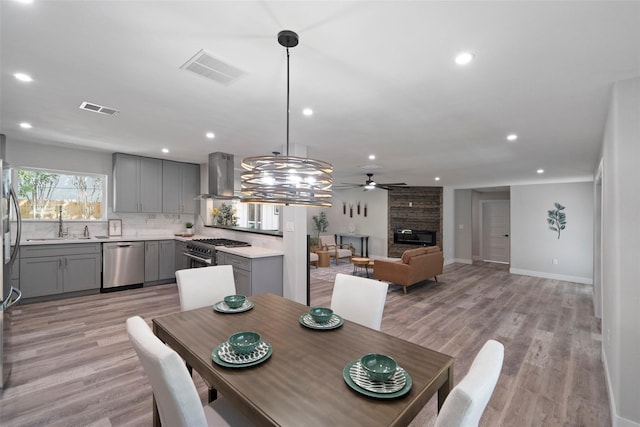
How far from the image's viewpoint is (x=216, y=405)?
146 cm

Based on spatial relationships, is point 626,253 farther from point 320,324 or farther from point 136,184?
point 136,184

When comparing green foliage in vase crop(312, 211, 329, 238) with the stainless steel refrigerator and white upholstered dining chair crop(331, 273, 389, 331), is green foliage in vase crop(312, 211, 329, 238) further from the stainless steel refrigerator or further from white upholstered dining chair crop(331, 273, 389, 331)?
the stainless steel refrigerator

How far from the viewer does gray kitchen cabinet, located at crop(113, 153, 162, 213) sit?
5145 millimetres

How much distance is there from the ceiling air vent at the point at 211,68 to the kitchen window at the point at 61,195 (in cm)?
438

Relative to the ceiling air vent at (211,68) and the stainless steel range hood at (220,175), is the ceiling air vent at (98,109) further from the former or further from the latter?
the stainless steel range hood at (220,175)

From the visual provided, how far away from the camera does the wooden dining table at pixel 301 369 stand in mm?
1020

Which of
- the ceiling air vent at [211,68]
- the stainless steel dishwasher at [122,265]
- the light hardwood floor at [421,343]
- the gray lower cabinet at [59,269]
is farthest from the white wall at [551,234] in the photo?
→ the gray lower cabinet at [59,269]

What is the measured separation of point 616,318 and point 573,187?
597 cm

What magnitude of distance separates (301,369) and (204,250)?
3919mm

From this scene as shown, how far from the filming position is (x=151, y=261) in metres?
5.30

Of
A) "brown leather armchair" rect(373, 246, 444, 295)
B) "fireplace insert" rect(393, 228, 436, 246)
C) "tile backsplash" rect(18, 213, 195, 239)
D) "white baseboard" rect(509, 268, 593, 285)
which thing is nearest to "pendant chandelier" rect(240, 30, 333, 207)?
"brown leather armchair" rect(373, 246, 444, 295)

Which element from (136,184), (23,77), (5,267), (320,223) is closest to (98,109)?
(23,77)

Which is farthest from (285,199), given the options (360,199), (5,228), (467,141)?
(360,199)

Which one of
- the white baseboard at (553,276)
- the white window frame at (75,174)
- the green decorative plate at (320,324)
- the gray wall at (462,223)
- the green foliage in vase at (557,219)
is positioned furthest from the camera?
the gray wall at (462,223)
